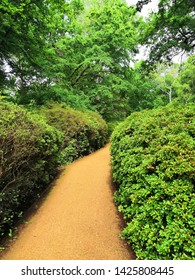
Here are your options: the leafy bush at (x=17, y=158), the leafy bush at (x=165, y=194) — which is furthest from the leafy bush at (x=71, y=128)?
the leafy bush at (x=165, y=194)

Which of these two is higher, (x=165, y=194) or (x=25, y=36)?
(x=25, y=36)

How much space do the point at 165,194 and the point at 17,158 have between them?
241cm

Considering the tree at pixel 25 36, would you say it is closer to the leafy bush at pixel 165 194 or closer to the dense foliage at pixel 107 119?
the dense foliage at pixel 107 119

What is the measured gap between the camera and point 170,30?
7.80 metres

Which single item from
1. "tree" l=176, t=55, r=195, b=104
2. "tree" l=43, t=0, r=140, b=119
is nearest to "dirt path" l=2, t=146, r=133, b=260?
"tree" l=43, t=0, r=140, b=119

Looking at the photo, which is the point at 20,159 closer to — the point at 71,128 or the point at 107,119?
the point at 71,128

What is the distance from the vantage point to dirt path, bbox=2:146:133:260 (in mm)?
2854

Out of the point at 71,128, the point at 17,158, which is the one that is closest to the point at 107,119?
the point at 71,128

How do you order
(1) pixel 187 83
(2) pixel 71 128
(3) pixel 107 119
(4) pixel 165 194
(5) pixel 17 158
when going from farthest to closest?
(1) pixel 187 83, (3) pixel 107 119, (2) pixel 71 128, (5) pixel 17 158, (4) pixel 165 194

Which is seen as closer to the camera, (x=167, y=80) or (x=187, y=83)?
(x=187, y=83)

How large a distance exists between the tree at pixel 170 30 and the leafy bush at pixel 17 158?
6.52 meters

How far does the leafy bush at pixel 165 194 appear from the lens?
6.46 ft

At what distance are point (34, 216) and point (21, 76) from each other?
17.4 feet

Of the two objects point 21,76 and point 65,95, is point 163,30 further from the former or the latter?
point 21,76
